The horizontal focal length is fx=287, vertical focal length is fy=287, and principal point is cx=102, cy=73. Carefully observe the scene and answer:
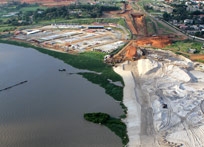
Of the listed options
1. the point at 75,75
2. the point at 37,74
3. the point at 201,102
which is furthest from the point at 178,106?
the point at 37,74

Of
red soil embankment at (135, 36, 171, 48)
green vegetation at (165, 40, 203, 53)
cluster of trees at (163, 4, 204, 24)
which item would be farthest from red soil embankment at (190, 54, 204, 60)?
cluster of trees at (163, 4, 204, 24)

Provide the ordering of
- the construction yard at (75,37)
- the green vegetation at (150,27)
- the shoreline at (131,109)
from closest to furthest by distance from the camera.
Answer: the shoreline at (131,109) → the construction yard at (75,37) → the green vegetation at (150,27)

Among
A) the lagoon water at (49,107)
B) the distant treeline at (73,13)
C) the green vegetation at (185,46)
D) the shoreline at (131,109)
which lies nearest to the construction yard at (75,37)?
the distant treeline at (73,13)

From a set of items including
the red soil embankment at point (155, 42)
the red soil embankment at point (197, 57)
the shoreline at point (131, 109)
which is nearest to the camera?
the shoreline at point (131, 109)

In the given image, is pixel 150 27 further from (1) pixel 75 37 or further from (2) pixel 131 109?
(2) pixel 131 109

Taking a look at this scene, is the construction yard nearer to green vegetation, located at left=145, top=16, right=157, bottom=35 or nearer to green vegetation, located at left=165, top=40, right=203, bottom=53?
green vegetation, located at left=145, top=16, right=157, bottom=35

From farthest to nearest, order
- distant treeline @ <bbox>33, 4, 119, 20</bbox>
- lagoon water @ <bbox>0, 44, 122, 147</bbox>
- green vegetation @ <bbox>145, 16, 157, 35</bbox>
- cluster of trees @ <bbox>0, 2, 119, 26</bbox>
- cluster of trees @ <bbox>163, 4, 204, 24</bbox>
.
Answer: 1. distant treeline @ <bbox>33, 4, 119, 20</bbox>
2. cluster of trees @ <bbox>0, 2, 119, 26</bbox>
3. cluster of trees @ <bbox>163, 4, 204, 24</bbox>
4. green vegetation @ <bbox>145, 16, 157, 35</bbox>
5. lagoon water @ <bbox>0, 44, 122, 147</bbox>

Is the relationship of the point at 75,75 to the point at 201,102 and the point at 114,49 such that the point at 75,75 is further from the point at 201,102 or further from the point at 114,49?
the point at 201,102

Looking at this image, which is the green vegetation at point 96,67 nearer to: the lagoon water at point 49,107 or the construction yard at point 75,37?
the lagoon water at point 49,107
